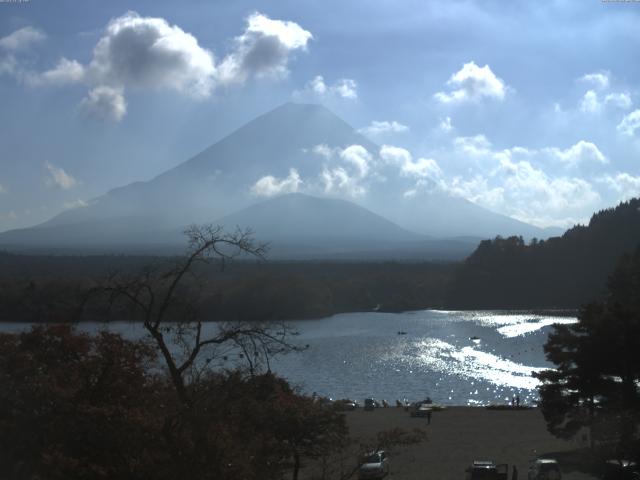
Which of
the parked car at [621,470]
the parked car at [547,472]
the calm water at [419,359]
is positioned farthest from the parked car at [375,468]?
the calm water at [419,359]

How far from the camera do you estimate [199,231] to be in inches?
198

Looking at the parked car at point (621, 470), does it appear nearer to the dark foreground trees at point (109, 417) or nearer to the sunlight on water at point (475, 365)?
the dark foreground trees at point (109, 417)

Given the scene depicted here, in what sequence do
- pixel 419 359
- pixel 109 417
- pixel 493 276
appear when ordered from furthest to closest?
1. pixel 493 276
2. pixel 419 359
3. pixel 109 417

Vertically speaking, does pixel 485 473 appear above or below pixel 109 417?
below

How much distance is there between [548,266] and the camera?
56.0 metres

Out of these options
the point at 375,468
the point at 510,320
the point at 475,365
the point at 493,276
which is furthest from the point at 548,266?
the point at 375,468

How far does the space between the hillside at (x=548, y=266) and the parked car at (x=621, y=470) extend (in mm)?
43223

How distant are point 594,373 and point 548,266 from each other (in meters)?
46.0

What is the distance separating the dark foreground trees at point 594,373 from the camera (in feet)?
36.7

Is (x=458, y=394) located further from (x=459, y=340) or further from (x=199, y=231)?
(x=199, y=231)

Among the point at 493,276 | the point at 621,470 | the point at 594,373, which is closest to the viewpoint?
the point at 621,470

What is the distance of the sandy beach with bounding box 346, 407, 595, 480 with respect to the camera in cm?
1120

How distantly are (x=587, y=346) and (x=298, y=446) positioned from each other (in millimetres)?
6963

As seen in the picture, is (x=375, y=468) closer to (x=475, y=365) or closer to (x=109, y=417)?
(x=109, y=417)
